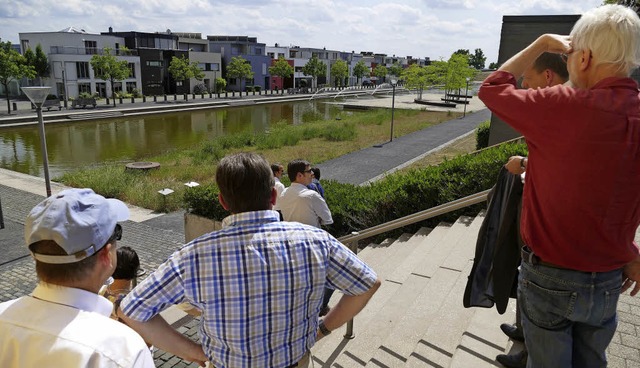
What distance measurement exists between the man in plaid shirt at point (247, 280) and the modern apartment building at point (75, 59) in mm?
50211

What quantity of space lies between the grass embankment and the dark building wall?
745cm

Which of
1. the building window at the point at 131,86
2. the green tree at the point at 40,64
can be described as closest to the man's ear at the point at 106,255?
the green tree at the point at 40,64

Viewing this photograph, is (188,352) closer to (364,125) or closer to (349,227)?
(349,227)

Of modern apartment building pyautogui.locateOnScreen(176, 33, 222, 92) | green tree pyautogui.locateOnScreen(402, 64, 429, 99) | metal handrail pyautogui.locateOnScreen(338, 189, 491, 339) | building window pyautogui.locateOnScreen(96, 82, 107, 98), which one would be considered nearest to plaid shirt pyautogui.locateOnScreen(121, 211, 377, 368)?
metal handrail pyautogui.locateOnScreen(338, 189, 491, 339)

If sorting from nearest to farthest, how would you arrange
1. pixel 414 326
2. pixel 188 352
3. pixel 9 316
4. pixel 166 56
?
pixel 9 316 < pixel 188 352 < pixel 414 326 < pixel 166 56

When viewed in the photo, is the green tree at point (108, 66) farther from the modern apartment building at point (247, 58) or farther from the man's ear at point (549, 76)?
the man's ear at point (549, 76)

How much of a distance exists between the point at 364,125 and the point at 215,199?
947 inches

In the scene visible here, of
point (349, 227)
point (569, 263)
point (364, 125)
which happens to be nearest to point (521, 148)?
point (349, 227)

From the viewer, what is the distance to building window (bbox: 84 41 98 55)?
2015 inches

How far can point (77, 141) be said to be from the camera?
26.6m

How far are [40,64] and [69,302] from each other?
5401 centimetres

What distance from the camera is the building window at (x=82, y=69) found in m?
48.8

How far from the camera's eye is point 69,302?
1.52 m

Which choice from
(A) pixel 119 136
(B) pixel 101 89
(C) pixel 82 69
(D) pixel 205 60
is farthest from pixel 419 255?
(D) pixel 205 60
